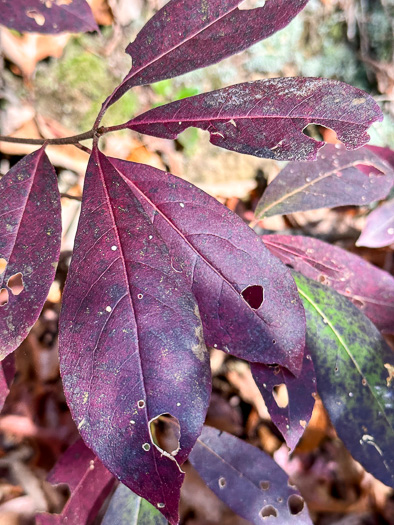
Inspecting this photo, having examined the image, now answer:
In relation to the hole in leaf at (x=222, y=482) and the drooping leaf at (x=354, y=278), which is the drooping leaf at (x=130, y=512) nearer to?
the hole in leaf at (x=222, y=482)

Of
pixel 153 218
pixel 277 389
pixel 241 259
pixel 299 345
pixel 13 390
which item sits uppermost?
pixel 153 218

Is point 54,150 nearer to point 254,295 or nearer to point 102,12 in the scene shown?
point 102,12

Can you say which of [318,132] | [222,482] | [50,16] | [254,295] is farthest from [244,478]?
[318,132]

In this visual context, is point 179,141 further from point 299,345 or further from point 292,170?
point 299,345

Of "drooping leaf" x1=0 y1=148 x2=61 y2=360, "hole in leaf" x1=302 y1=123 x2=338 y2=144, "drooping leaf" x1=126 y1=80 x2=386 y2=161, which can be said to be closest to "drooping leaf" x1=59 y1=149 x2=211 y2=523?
"drooping leaf" x1=0 y1=148 x2=61 y2=360

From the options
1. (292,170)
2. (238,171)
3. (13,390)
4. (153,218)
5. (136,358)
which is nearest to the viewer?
(136,358)

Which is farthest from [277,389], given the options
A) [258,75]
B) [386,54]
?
[386,54]

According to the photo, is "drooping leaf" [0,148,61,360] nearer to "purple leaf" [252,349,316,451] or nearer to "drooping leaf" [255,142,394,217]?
"purple leaf" [252,349,316,451]
